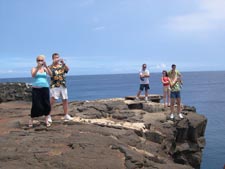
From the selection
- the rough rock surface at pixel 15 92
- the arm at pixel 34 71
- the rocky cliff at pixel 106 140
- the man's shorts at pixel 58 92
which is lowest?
the rocky cliff at pixel 106 140

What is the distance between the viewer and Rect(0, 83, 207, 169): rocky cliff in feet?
25.7

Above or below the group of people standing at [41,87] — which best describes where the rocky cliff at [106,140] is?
below

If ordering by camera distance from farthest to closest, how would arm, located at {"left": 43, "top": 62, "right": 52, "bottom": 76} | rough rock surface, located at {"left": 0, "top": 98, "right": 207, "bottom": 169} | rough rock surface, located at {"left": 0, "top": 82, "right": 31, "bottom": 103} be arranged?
rough rock surface, located at {"left": 0, "top": 82, "right": 31, "bottom": 103}
arm, located at {"left": 43, "top": 62, "right": 52, "bottom": 76}
rough rock surface, located at {"left": 0, "top": 98, "right": 207, "bottom": 169}

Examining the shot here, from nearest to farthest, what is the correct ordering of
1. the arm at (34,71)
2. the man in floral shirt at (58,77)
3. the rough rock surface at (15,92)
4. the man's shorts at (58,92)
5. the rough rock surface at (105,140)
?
the rough rock surface at (105,140) < the arm at (34,71) < the man in floral shirt at (58,77) < the man's shorts at (58,92) < the rough rock surface at (15,92)

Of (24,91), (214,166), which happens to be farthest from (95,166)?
(214,166)

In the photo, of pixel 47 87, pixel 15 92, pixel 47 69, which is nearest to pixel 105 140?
pixel 47 87

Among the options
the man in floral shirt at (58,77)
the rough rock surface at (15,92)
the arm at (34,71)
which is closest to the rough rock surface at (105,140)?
the man in floral shirt at (58,77)

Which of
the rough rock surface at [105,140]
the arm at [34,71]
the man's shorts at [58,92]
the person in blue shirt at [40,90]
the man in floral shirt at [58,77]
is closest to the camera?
the rough rock surface at [105,140]

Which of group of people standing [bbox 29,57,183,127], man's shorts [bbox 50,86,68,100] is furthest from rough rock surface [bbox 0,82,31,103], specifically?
man's shorts [bbox 50,86,68,100]

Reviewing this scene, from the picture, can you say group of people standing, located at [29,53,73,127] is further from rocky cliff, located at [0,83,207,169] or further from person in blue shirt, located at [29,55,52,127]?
rocky cliff, located at [0,83,207,169]

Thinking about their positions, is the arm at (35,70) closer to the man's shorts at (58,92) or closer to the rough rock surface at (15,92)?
the man's shorts at (58,92)

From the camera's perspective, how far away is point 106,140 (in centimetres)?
952

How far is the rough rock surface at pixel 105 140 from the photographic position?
7797 mm

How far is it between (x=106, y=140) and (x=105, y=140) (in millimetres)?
32
